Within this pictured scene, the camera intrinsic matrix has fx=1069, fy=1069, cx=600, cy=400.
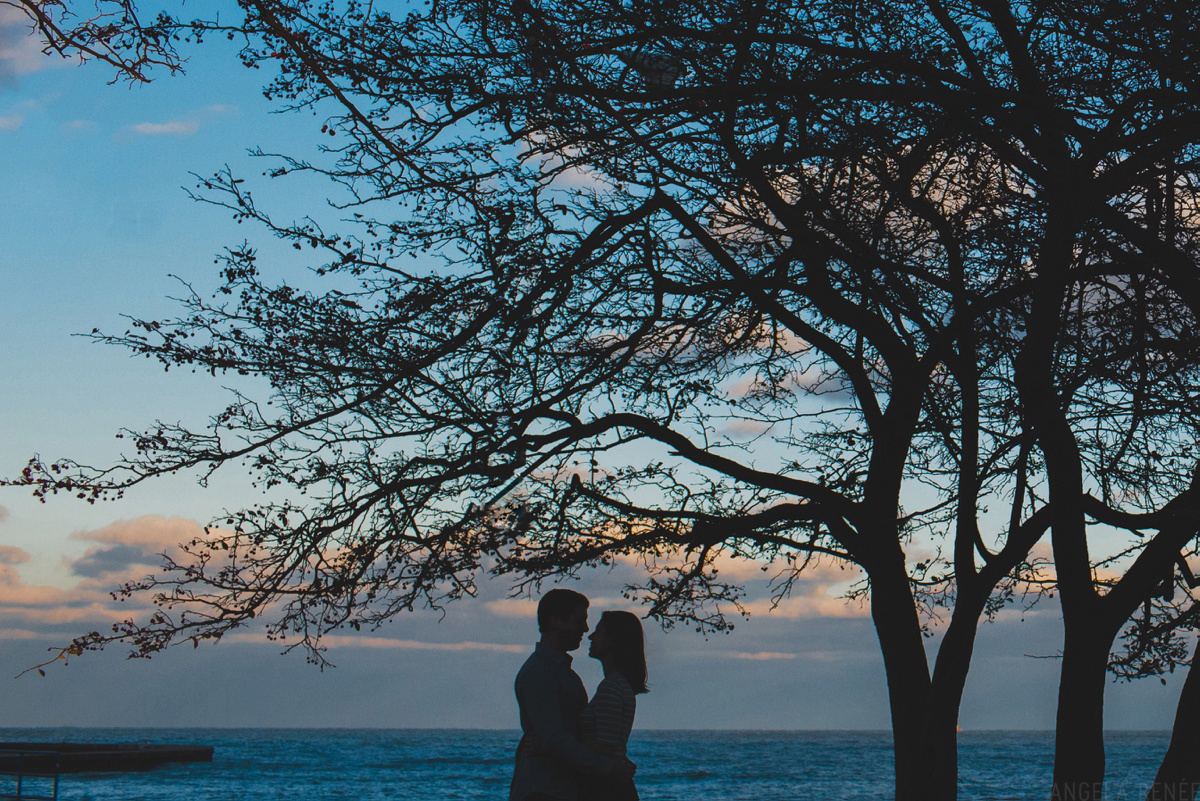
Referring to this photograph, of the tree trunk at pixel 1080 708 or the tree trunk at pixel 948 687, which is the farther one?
the tree trunk at pixel 948 687

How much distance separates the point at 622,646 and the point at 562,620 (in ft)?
0.90

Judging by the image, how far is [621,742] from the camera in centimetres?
420

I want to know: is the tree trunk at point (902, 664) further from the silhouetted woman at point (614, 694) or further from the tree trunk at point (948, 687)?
the silhouetted woman at point (614, 694)

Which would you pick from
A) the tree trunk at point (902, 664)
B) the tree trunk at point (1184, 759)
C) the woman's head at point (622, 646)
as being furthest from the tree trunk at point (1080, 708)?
the woman's head at point (622, 646)

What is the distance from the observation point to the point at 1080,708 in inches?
266

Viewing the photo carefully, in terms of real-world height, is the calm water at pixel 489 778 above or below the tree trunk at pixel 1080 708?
below

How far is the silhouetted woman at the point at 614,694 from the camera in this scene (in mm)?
4191

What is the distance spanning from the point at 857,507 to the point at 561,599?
3.74m

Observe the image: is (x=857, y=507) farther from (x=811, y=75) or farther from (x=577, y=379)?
(x=811, y=75)

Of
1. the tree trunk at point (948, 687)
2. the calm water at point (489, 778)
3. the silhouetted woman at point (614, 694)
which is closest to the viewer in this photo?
the silhouetted woman at point (614, 694)

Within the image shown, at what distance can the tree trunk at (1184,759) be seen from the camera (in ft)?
21.7

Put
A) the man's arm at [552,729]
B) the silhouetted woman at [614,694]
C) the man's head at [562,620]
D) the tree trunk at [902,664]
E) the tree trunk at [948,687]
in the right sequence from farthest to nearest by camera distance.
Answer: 1. the tree trunk at [902,664]
2. the tree trunk at [948,687]
3. the man's head at [562,620]
4. the silhouetted woman at [614,694]
5. the man's arm at [552,729]

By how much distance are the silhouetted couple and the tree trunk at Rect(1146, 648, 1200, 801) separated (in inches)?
164

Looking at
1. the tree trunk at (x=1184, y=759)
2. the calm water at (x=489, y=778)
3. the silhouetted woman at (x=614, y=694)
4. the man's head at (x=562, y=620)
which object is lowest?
the calm water at (x=489, y=778)
